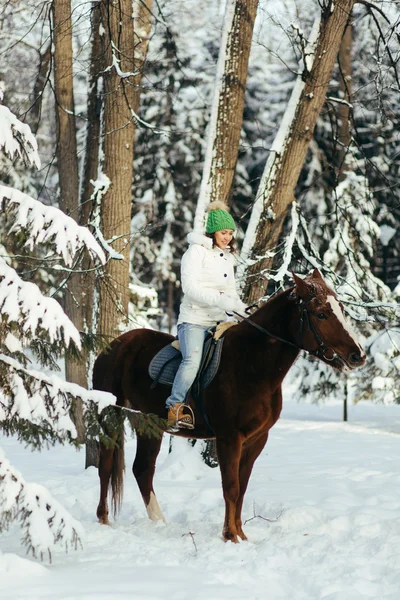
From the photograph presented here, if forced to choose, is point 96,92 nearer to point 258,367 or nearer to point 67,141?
point 67,141

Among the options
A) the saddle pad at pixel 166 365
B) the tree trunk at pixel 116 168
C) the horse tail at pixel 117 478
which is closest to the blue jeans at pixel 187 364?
the saddle pad at pixel 166 365

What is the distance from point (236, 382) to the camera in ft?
20.6

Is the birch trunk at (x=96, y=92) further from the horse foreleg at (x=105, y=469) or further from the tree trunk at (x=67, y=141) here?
the horse foreleg at (x=105, y=469)

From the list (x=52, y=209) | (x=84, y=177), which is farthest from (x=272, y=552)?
(x=84, y=177)

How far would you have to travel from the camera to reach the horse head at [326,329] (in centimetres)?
575

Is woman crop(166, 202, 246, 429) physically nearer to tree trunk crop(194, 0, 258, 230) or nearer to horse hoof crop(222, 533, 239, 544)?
horse hoof crop(222, 533, 239, 544)

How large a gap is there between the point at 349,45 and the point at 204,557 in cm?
1685

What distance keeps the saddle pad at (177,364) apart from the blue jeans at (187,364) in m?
0.07

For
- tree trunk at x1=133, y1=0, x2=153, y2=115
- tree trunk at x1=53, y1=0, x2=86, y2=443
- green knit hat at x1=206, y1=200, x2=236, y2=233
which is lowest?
green knit hat at x1=206, y1=200, x2=236, y2=233

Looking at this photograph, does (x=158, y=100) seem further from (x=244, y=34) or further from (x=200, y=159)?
(x=244, y=34)

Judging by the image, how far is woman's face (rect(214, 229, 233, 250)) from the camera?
654cm

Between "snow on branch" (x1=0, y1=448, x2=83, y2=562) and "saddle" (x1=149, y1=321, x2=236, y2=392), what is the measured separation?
212 cm

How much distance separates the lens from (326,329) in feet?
19.1

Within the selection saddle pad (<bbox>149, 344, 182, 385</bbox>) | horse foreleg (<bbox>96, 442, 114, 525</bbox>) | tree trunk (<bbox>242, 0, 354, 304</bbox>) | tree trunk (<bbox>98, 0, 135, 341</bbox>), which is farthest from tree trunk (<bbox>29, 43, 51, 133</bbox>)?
horse foreleg (<bbox>96, 442, 114, 525</bbox>)
